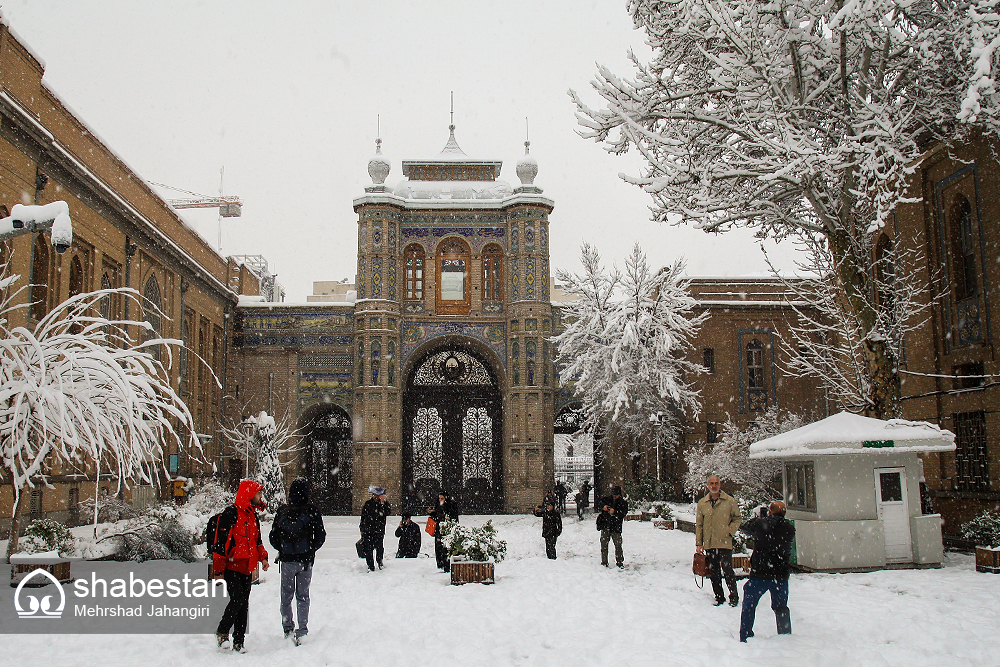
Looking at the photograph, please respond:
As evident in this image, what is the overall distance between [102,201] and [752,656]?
19.3 meters

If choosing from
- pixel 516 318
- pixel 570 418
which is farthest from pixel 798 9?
pixel 570 418

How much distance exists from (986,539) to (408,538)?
1014cm

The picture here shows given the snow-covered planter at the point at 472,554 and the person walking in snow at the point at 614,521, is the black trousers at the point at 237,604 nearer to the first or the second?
the snow-covered planter at the point at 472,554

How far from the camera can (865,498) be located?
14328 mm

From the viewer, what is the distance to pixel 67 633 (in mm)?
9094

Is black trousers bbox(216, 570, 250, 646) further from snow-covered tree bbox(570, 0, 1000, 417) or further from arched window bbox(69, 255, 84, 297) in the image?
arched window bbox(69, 255, 84, 297)

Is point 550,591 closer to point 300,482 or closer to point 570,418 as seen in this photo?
point 300,482

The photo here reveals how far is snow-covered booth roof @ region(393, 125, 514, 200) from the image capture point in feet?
111

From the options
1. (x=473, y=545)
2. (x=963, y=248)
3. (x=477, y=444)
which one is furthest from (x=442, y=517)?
(x=477, y=444)

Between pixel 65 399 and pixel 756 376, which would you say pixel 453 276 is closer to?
pixel 756 376

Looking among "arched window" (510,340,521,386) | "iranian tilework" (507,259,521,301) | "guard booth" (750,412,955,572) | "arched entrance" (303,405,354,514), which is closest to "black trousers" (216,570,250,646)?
"guard booth" (750,412,955,572)

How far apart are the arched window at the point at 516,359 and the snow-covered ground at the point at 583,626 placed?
17.4 metres

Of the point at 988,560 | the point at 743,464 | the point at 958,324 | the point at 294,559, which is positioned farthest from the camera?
the point at 743,464

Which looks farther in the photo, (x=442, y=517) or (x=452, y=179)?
(x=452, y=179)
